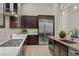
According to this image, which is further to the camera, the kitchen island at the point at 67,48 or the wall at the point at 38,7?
the kitchen island at the point at 67,48

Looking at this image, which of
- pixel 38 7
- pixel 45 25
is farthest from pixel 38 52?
pixel 45 25

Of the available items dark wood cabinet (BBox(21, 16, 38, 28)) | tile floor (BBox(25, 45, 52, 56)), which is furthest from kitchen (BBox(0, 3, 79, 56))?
dark wood cabinet (BBox(21, 16, 38, 28))

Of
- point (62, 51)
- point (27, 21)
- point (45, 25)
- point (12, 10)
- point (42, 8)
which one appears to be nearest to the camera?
point (42, 8)

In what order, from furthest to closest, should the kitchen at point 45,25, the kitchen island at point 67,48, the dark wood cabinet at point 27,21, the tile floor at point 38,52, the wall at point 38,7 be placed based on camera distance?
the dark wood cabinet at point 27,21
the kitchen island at point 67,48
the tile floor at point 38,52
the kitchen at point 45,25
the wall at point 38,7

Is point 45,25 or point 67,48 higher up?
point 45,25

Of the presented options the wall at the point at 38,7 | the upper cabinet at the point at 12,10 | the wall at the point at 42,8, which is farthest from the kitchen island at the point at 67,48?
the upper cabinet at the point at 12,10

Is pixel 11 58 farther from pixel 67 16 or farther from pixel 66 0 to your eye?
pixel 67 16

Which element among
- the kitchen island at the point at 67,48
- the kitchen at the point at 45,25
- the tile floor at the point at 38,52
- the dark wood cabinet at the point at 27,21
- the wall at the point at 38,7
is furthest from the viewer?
the dark wood cabinet at the point at 27,21

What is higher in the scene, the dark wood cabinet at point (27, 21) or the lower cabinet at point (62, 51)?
the dark wood cabinet at point (27, 21)

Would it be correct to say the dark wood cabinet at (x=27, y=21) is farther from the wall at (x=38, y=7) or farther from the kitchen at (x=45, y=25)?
the wall at (x=38, y=7)

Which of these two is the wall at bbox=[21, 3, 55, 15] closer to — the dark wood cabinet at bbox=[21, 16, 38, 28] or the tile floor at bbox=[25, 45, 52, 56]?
the tile floor at bbox=[25, 45, 52, 56]

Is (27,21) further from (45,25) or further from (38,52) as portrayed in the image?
(38,52)

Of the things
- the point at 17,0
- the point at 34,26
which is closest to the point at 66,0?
the point at 17,0

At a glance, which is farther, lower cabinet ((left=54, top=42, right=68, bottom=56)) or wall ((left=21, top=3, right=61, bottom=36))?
lower cabinet ((left=54, top=42, right=68, bottom=56))
